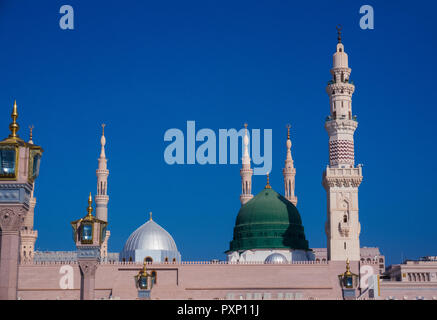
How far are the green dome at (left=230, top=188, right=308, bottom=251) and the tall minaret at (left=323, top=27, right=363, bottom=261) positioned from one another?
525 centimetres

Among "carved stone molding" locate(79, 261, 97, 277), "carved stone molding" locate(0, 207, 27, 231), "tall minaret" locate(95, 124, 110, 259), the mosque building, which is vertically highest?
"tall minaret" locate(95, 124, 110, 259)

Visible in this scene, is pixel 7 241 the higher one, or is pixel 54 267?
pixel 54 267

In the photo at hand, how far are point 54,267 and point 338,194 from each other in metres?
23.7

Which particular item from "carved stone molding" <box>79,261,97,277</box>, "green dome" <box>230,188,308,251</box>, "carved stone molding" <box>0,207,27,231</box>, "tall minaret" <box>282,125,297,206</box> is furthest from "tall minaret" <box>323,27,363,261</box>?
"carved stone molding" <box>0,207,27,231</box>

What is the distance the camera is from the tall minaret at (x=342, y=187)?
54.5 meters

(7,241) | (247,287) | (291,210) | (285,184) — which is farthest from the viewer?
(285,184)

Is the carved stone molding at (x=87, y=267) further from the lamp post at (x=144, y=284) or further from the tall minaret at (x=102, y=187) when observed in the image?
the tall minaret at (x=102, y=187)

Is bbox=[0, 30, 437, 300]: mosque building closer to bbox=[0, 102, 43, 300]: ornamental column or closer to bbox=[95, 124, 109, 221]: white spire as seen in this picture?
bbox=[95, 124, 109, 221]: white spire

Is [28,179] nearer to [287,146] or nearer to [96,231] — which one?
[96,231]

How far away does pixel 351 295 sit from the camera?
43.5 metres

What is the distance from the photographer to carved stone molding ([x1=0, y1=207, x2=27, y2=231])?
17547 millimetres
